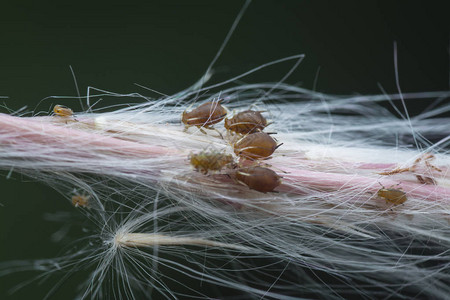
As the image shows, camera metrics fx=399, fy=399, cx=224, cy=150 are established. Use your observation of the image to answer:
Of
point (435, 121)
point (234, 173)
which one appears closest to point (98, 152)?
point (234, 173)

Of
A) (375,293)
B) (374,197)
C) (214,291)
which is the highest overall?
(374,197)

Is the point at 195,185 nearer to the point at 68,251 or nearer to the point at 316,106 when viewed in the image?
the point at 68,251

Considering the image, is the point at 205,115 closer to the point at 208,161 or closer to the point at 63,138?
the point at 208,161

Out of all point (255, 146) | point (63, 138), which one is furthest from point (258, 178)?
point (63, 138)

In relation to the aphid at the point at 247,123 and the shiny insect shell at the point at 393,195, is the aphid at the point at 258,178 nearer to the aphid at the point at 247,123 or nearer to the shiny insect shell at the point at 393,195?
the aphid at the point at 247,123

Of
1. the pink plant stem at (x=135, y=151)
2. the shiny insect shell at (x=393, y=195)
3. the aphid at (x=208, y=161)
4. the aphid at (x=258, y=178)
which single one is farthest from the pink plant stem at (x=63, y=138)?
the shiny insect shell at (x=393, y=195)

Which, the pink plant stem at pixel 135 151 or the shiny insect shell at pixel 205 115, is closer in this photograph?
the pink plant stem at pixel 135 151

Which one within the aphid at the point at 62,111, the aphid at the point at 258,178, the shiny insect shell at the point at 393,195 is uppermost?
the aphid at the point at 62,111
